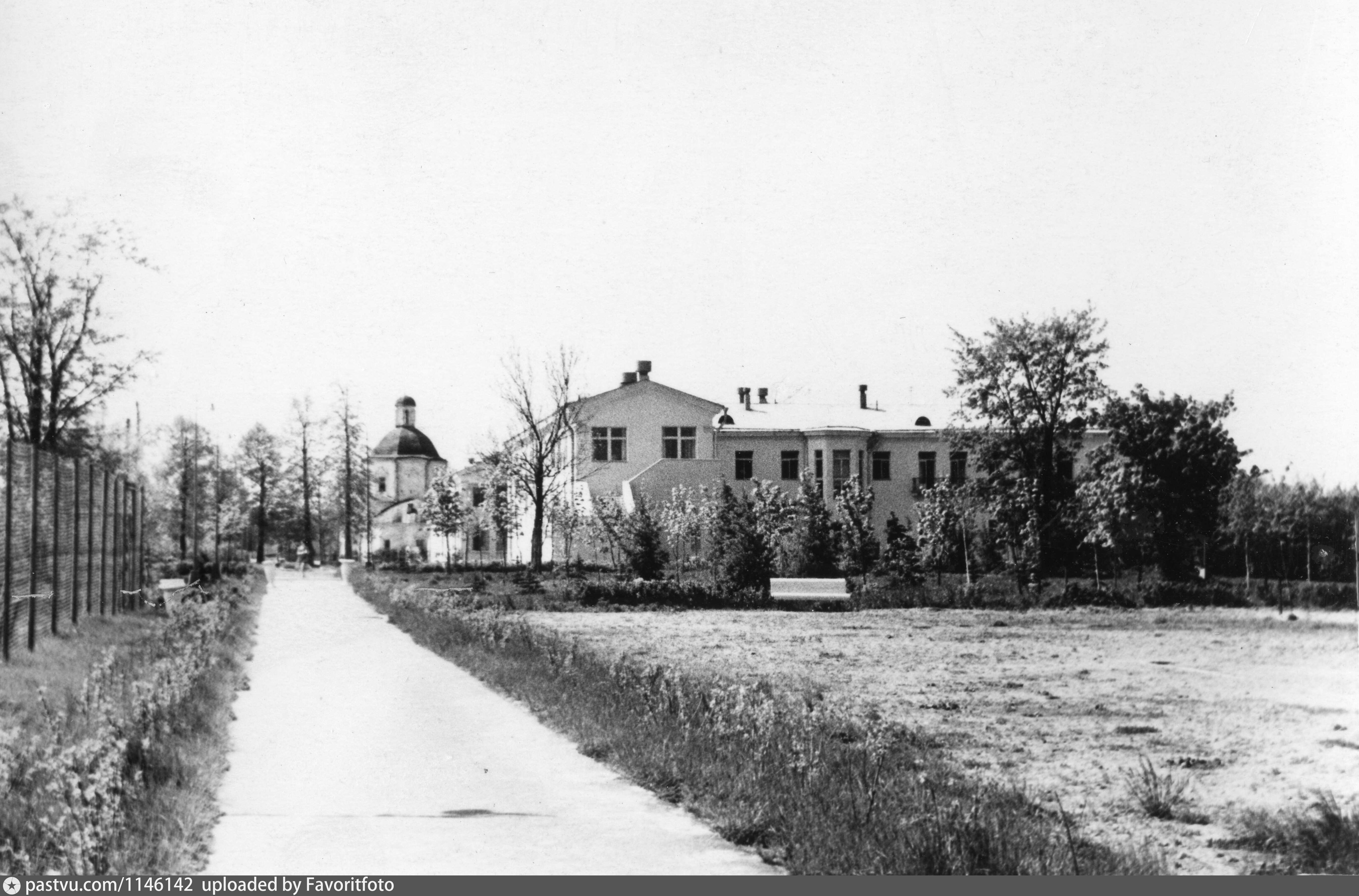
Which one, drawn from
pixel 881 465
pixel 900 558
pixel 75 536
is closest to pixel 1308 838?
pixel 75 536

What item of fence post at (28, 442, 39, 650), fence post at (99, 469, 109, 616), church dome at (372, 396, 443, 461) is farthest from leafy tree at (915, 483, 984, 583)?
church dome at (372, 396, 443, 461)

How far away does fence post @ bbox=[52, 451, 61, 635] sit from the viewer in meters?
14.5

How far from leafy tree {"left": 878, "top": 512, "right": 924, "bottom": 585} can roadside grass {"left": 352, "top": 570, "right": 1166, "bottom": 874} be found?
21.3 meters

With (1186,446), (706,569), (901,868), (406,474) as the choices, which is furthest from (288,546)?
(901,868)

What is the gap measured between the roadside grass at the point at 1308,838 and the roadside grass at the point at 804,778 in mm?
856

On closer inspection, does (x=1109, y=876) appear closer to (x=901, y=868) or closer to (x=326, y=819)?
(x=901, y=868)

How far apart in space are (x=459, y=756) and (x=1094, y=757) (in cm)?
540

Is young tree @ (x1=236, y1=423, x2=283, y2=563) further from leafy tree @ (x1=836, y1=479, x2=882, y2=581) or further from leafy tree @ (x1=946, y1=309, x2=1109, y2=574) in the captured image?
leafy tree @ (x1=946, y1=309, x2=1109, y2=574)

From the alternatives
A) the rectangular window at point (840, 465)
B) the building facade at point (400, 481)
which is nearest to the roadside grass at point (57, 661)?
the rectangular window at point (840, 465)

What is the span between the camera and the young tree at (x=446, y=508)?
58.2 meters

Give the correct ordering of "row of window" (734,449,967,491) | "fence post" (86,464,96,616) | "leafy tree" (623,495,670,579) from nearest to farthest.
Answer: "fence post" (86,464,96,616)
"leafy tree" (623,495,670,579)
"row of window" (734,449,967,491)

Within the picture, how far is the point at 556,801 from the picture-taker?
286 inches

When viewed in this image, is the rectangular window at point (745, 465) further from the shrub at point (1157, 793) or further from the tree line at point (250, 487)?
the shrub at point (1157, 793)

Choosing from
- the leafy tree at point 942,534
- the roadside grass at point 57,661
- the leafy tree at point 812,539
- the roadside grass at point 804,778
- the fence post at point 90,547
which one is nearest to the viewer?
the roadside grass at point 804,778
